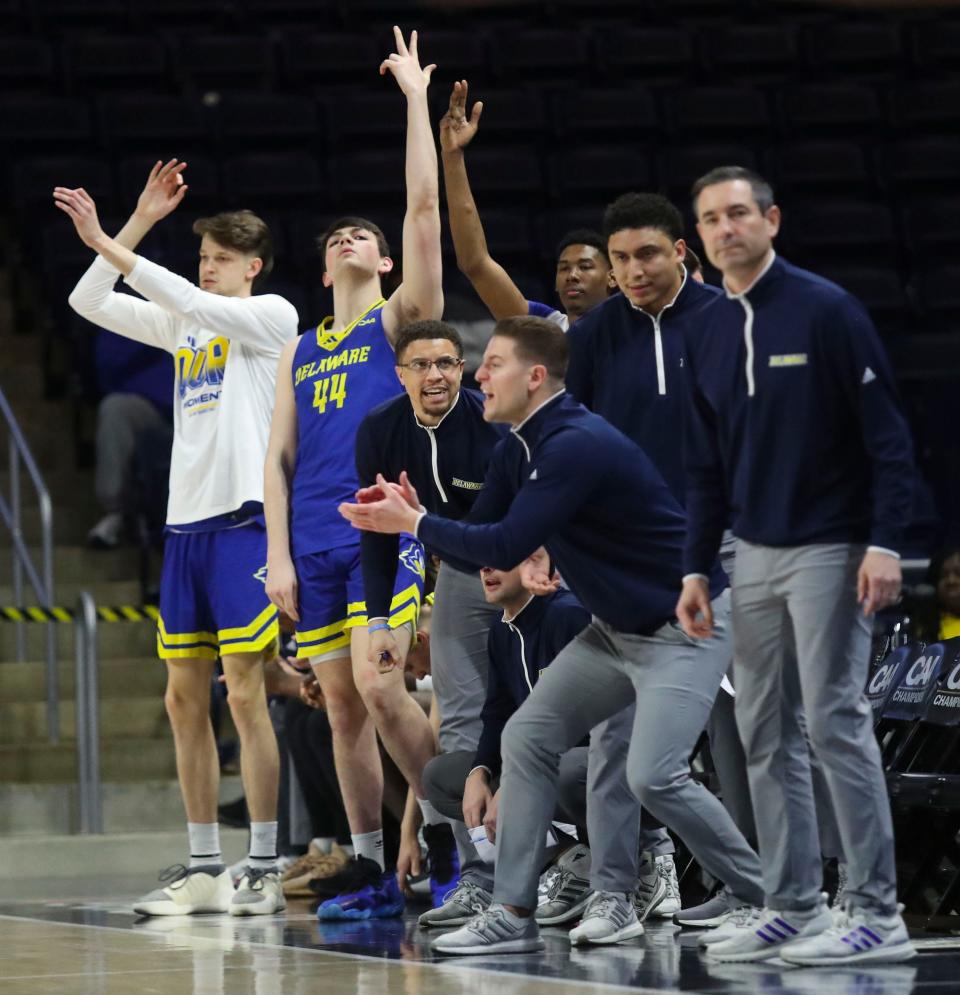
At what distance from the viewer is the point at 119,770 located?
27.9 feet

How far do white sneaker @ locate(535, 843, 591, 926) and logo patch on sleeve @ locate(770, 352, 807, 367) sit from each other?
185 centimetres

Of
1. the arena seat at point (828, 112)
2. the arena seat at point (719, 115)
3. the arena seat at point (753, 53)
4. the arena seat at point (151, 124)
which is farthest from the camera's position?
the arena seat at point (753, 53)

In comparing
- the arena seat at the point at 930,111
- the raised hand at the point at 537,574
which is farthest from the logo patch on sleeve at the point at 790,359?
the arena seat at the point at 930,111

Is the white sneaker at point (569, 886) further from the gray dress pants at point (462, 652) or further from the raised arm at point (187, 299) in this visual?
the raised arm at point (187, 299)

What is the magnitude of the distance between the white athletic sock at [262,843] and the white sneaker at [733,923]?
1671 millimetres

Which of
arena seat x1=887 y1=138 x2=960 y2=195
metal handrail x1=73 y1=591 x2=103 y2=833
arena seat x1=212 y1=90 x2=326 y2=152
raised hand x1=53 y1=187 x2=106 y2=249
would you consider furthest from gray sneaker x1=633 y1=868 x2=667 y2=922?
arena seat x1=887 y1=138 x2=960 y2=195

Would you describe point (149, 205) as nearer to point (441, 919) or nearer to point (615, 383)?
point (615, 383)

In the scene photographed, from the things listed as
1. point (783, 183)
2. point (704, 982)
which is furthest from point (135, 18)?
point (704, 982)

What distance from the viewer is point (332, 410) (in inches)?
227

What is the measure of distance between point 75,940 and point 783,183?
300 inches

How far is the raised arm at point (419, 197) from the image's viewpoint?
215 inches

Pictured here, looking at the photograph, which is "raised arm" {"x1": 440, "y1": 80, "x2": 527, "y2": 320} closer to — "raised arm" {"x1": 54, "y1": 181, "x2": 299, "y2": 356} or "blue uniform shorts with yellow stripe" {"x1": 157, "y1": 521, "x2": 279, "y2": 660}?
"raised arm" {"x1": 54, "y1": 181, "x2": 299, "y2": 356}

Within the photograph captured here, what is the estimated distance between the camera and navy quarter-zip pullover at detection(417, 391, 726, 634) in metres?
4.46

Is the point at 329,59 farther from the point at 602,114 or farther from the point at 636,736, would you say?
the point at 636,736
